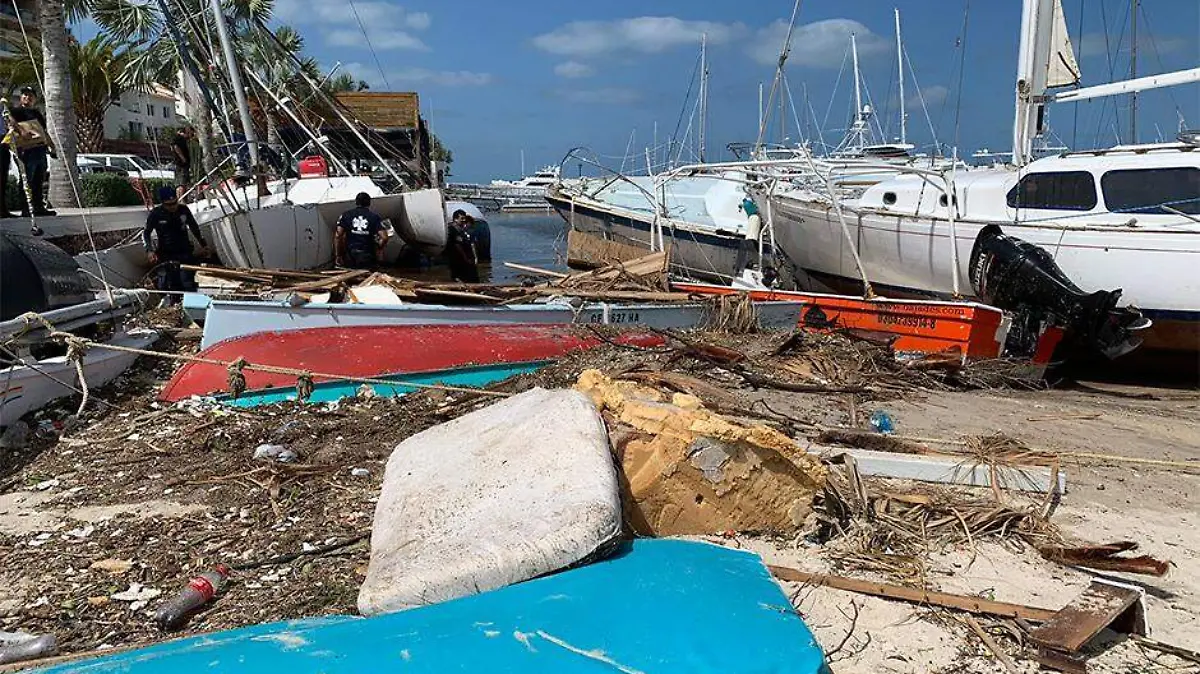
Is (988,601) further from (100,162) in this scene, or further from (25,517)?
(100,162)

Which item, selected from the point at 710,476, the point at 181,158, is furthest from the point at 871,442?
the point at 181,158

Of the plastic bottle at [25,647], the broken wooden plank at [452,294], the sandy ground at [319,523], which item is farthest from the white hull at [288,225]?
the plastic bottle at [25,647]

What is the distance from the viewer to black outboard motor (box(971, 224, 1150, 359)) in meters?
9.59

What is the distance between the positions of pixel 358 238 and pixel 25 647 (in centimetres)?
1017

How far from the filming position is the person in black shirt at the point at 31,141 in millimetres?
11953

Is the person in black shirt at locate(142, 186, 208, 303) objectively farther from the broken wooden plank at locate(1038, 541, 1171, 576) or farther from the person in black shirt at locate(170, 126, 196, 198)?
the broken wooden plank at locate(1038, 541, 1171, 576)

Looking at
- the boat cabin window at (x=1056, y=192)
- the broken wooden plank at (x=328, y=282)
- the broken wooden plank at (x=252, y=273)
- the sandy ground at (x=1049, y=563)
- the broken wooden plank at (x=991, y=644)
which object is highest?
the boat cabin window at (x=1056, y=192)

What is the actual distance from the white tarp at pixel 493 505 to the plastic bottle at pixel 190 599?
743 mm

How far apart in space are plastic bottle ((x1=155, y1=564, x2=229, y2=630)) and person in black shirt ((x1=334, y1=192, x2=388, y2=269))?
9.40 m

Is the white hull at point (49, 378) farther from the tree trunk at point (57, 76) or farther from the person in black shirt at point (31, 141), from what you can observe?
the tree trunk at point (57, 76)

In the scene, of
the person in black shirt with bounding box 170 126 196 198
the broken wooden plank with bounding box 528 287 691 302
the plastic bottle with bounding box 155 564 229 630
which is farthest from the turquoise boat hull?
the person in black shirt with bounding box 170 126 196 198

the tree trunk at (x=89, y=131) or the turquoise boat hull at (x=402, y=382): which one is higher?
the tree trunk at (x=89, y=131)

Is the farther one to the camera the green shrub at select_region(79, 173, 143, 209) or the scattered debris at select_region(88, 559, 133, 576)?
the green shrub at select_region(79, 173, 143, 209)

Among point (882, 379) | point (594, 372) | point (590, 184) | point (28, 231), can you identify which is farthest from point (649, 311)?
point (590, 184)
